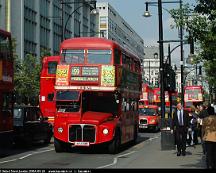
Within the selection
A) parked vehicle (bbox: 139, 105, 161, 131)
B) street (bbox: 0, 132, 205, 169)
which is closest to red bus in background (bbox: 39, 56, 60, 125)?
parked vehicle (bbox: 139, 105, 161, 131)

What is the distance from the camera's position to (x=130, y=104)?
23.3 metres

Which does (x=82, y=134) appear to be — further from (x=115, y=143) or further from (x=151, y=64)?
(x=151, y=64)

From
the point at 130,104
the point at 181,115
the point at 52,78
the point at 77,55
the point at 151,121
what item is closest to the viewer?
the point at 181,115

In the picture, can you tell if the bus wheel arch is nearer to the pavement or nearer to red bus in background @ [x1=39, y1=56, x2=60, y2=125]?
the pavement

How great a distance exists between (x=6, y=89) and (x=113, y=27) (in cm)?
10890

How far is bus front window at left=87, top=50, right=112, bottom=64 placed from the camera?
20.3 meters

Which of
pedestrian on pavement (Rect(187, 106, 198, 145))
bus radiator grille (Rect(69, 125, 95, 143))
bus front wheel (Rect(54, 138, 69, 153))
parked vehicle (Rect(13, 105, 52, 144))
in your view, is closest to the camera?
bus radiator grille (Rect(69, 125, 95, 143))

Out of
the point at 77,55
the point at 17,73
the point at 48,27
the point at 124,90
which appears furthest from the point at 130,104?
the point at 48,27

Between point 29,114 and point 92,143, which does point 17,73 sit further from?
point 92,143

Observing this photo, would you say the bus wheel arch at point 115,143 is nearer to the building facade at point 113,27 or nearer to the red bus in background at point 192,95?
the red bus in background at point 192,95

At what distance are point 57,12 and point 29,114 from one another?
187ft

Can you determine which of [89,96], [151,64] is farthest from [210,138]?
[151,64]

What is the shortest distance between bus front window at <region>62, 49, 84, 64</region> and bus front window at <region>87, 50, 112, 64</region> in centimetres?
31

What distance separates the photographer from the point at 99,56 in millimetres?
20391
